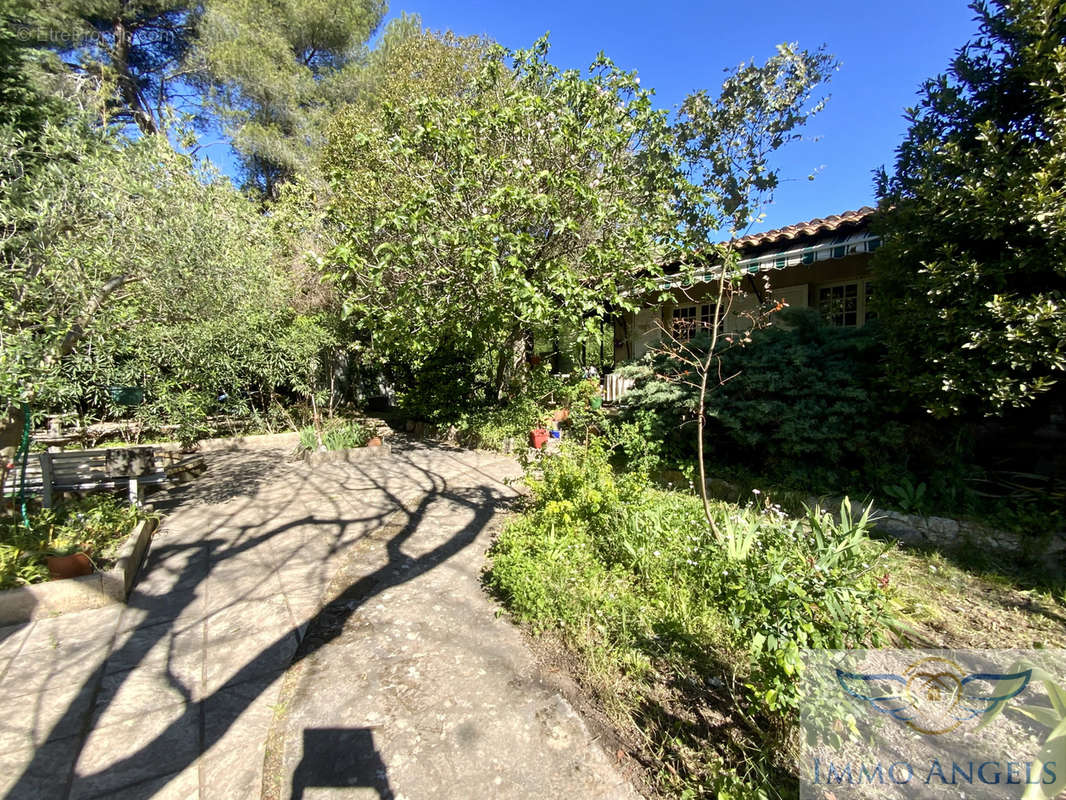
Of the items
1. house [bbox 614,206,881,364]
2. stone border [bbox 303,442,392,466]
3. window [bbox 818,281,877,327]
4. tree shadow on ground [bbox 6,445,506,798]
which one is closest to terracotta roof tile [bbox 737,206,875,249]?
house [bbox 614,206,881,364]

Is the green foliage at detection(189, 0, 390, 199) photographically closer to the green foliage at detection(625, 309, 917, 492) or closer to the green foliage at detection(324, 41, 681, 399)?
the green foliage at detection(324, 41, 681, 399)

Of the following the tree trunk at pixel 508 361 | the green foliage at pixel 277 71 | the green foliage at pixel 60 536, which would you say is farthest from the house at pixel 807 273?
the green foliage at pixel 277 71

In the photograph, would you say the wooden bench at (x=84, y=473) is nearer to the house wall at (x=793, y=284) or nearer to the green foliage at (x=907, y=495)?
the house wall at (x=793, y=284)

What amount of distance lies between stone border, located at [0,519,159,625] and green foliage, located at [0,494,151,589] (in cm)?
19

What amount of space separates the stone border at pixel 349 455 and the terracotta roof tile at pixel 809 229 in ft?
23.8

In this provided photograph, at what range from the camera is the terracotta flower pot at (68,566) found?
138 inches

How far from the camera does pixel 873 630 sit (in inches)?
76.2

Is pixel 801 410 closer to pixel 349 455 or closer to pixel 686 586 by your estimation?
pixel 686 586

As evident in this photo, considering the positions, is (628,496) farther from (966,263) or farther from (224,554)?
(224,554)

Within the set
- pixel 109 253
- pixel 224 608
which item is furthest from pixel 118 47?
pixel 224 608

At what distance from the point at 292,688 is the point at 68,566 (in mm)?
2460

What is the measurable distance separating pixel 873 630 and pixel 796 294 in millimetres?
8310

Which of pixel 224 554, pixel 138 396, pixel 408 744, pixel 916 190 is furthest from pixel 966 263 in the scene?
pixel 138 396

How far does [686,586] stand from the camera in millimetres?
3174
